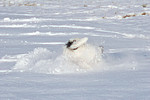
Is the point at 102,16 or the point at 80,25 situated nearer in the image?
the point at 80,25

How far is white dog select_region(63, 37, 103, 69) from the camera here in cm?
393

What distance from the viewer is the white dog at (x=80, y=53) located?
3930 mm

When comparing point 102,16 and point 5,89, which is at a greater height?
point 5,89

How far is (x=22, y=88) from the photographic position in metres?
2.80

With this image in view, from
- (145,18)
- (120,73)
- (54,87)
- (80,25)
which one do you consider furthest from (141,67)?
(145,18)

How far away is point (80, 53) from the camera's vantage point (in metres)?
4.05

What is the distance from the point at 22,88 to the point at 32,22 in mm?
7030

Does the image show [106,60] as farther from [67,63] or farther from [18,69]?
[18,69]

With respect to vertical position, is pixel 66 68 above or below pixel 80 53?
below

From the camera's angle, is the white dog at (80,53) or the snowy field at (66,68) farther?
the white dog at (80,53)

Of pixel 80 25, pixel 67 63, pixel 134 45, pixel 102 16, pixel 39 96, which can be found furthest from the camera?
pixel 102 16

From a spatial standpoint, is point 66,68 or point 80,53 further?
point 80,53

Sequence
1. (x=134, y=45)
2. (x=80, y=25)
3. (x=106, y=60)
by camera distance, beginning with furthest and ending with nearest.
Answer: (x=80, y=25) < (x=134, y=45) < (x=106, y=60)

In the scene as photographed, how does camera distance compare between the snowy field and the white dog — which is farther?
the white dog
